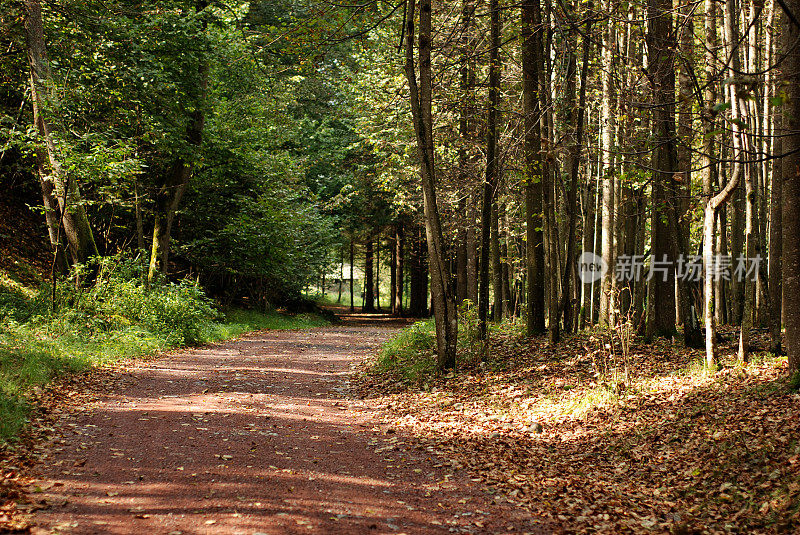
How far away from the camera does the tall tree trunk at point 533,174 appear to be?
10.9m

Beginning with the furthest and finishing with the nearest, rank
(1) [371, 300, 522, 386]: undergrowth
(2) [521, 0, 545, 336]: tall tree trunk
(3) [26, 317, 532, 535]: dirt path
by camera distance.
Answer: (2) [521, 0, 545, 336]: tall tree trunk, (1) [371, 300, 522, 386]: undergrowth, (3) [26, 317, 532, 535]: dirt path

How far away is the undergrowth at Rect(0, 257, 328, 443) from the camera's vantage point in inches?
304

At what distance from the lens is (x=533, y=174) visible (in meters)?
11.1

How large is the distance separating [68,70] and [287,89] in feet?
44.7

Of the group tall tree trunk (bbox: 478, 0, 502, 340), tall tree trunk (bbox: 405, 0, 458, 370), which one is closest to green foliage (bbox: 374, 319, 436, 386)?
tall tree trunk (bbox: 405, 0, 458, 370)

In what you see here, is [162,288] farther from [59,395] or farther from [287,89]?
[287,89]

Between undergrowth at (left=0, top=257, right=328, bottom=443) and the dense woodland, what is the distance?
2.52 feet

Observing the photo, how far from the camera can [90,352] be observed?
1030 centimetres

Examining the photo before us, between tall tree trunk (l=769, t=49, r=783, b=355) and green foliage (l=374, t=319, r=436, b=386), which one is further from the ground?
tall tree trunk (l=769, t=49, r=783, b=355)

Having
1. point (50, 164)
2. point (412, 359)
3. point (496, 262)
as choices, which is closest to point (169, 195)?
point (50, 164)

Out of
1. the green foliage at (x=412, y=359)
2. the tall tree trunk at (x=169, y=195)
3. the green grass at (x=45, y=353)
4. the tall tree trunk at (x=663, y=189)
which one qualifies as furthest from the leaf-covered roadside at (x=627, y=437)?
the tall tree trunk at (x=169, y=195)

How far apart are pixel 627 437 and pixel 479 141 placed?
31.1 feet

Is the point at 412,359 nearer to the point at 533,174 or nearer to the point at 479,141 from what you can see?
the point at 533,174

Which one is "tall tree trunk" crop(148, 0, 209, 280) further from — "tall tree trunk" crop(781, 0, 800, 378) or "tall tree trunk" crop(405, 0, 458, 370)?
"tall tree trunk" crop(781, 0, 800, 378)
